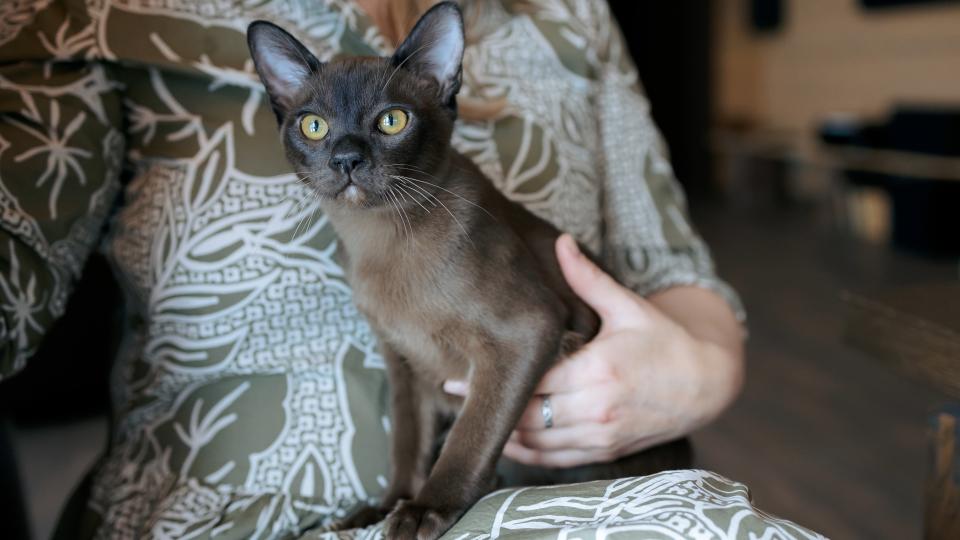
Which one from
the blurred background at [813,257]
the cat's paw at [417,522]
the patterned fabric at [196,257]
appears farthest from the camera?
the blurred background at [813,257]

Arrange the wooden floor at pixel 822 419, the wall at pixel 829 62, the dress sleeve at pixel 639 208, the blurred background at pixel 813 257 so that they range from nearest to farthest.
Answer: the dress sleeve at pixel 639 208 < the blurred background at pixel 813 257 < the wooden floor at pixel 822 419 < the wall at pixel 829 62

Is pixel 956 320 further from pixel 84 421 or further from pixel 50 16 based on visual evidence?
pixel 84 421

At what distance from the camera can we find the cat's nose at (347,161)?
80 cm

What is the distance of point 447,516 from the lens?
814mm

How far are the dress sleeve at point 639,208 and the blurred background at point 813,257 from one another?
21 centimetres

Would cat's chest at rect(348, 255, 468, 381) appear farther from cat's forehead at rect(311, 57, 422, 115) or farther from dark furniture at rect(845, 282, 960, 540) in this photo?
dark furniture at rect(845, 282, 960, 540)

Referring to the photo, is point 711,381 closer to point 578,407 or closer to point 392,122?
point 578,407

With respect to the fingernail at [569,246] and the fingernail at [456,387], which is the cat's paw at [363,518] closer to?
the fingernail at [456,387]

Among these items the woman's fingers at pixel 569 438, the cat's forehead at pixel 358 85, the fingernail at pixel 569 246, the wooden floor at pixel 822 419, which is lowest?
the wooden floor at pixel 822 419

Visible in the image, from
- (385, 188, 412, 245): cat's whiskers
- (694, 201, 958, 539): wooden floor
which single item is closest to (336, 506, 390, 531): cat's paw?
(385, 188, 412, 245): cat's whiskers

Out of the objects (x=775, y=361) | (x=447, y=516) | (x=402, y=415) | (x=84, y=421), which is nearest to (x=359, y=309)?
(x=402, y=415)

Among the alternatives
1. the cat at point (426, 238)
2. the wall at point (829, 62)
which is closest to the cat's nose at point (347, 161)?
the cat at point (426, 238)

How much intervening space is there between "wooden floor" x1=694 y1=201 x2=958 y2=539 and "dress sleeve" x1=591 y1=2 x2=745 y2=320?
366mm

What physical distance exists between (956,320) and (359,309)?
69 centimetres
